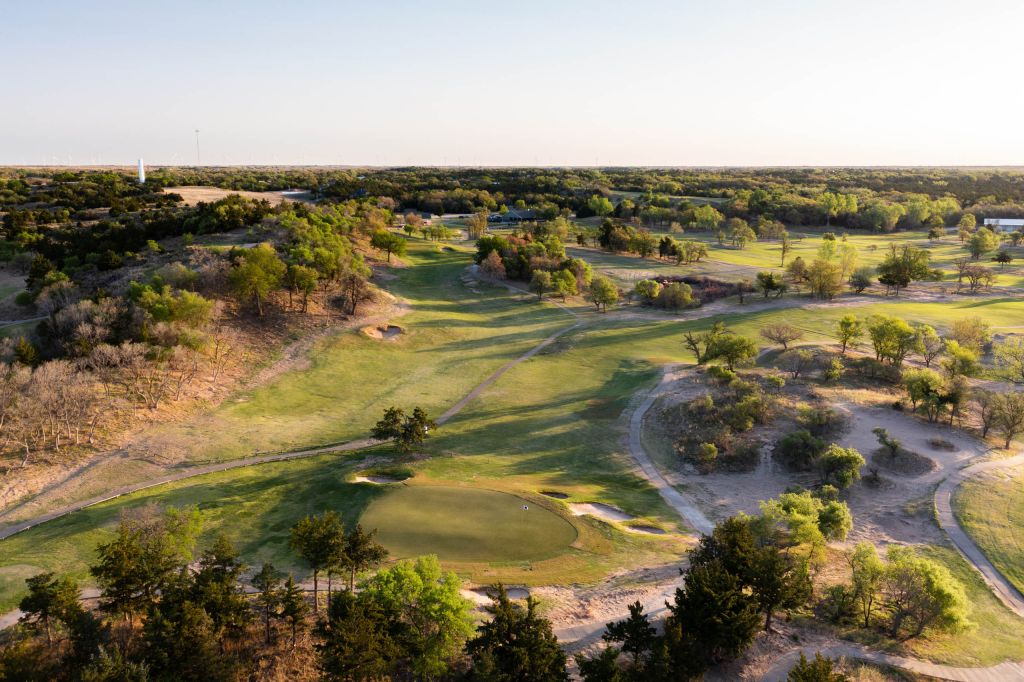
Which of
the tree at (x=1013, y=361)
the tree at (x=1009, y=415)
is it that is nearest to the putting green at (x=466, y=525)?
the tree at (x=1009, y=415)

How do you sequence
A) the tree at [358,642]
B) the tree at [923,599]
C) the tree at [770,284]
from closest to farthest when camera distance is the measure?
the tree at [358,642]
the tree at [923,599]
the tree at [770,284]

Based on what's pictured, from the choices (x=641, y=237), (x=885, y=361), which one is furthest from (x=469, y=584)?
(x=641, y=237)

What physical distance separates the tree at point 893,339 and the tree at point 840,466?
2325 cm

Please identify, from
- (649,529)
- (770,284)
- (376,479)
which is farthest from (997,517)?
(770,284)

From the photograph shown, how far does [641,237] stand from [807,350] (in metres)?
64.0

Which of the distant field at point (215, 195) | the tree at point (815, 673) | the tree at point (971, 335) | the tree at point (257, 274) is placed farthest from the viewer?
the distant field at point (215, 195)

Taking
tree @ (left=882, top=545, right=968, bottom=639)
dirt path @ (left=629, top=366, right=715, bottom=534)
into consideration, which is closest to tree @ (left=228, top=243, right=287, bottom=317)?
dirt path @ (left=629, top=366, right=715, bottom=534)

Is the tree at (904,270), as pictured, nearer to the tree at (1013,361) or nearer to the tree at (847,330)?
the tree at (847,330)

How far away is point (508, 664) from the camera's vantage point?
22.4 meters

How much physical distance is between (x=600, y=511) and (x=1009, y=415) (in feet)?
112

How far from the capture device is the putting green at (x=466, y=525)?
31.7m

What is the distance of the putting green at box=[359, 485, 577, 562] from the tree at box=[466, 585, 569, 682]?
7434mm

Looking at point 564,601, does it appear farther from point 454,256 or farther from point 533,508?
point 454,256

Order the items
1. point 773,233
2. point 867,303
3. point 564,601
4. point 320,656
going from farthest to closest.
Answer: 1. point 773,233
2. point 867,303
3. point 564,601
4. point 320,656
